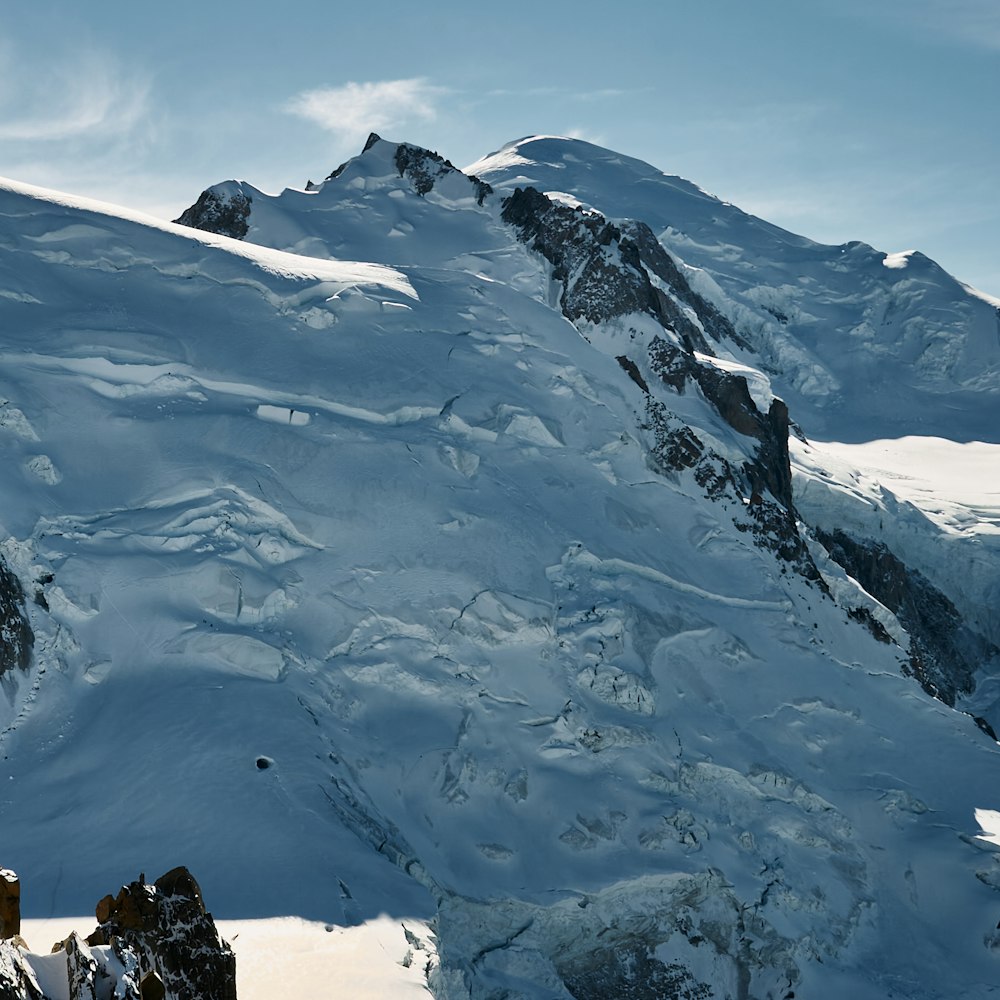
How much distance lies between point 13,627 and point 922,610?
209 ft

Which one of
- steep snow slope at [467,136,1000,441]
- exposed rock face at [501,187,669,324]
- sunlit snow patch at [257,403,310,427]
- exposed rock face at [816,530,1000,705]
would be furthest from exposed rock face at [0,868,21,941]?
steep snow slope at [467,136,1000,441]

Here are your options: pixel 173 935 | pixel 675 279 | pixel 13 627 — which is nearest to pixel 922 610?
pixel 675 279

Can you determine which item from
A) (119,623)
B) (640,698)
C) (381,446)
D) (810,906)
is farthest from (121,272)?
(810,906)

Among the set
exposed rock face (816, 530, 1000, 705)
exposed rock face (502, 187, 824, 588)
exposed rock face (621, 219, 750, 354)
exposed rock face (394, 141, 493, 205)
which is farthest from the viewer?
exposed rock face (621, 219, 750, 354)

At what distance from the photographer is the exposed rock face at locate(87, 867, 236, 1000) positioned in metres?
16.6

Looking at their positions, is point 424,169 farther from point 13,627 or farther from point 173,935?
point 173,935

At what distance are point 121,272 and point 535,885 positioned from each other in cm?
3141

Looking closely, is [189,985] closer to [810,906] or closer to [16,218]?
[810,906]

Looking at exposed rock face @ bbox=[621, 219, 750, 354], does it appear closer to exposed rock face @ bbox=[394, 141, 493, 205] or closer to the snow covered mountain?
exposed rock face @ bbox=[394, 141, 493, 205]

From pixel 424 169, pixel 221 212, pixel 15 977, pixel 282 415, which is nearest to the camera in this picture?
pixel 15 977

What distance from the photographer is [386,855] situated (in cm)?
3472

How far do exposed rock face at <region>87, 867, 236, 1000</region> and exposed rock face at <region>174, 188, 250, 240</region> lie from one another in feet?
179

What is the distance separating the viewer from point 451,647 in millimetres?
41938

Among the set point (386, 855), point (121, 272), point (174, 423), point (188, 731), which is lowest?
Answer: point (386, 855)
